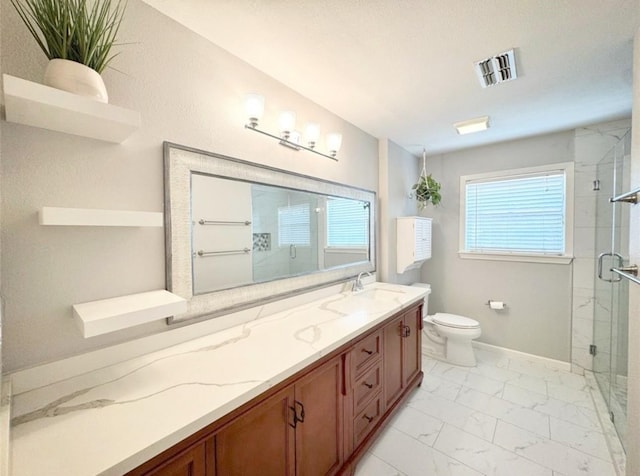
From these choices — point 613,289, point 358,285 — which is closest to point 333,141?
point 358,285

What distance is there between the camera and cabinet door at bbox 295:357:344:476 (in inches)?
46.5

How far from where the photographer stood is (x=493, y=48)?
1440mm

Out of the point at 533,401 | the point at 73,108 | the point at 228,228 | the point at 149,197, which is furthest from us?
the point at 533,401

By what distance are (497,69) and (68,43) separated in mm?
2077

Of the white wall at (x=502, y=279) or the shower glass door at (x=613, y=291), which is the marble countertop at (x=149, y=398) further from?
the white wall at (x=502, y=279)

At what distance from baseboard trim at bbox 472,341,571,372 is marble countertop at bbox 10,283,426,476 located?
7.94 ft

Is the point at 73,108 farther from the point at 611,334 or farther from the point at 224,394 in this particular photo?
the point at 611,334

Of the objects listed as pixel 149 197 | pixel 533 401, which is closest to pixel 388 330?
pixel 533 401

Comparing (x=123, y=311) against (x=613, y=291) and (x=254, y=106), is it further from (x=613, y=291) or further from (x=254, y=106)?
(x=613, y=291)

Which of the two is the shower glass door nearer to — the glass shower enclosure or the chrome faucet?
the glass shower enclosure

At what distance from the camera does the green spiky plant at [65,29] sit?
0.81 metres

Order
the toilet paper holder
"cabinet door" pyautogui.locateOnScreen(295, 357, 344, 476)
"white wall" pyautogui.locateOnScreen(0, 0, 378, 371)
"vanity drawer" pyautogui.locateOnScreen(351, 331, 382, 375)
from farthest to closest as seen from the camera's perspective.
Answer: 1. the toilet paper holder
2. "vanity drawer" pyautogui.locateOnScreen(351, 331, 382, 375)
3. "cabinet door" pyautogui.locateOnScreen(295, 357, 344, 476)
4. "white wall" pyautogui.locateOnScreen(0, 0, 378, 371)

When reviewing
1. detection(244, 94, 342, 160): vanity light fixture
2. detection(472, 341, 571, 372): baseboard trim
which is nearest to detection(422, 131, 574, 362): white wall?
detection(472, 341, 571, 372): baseboard trim

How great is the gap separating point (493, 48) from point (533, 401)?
2.62m
